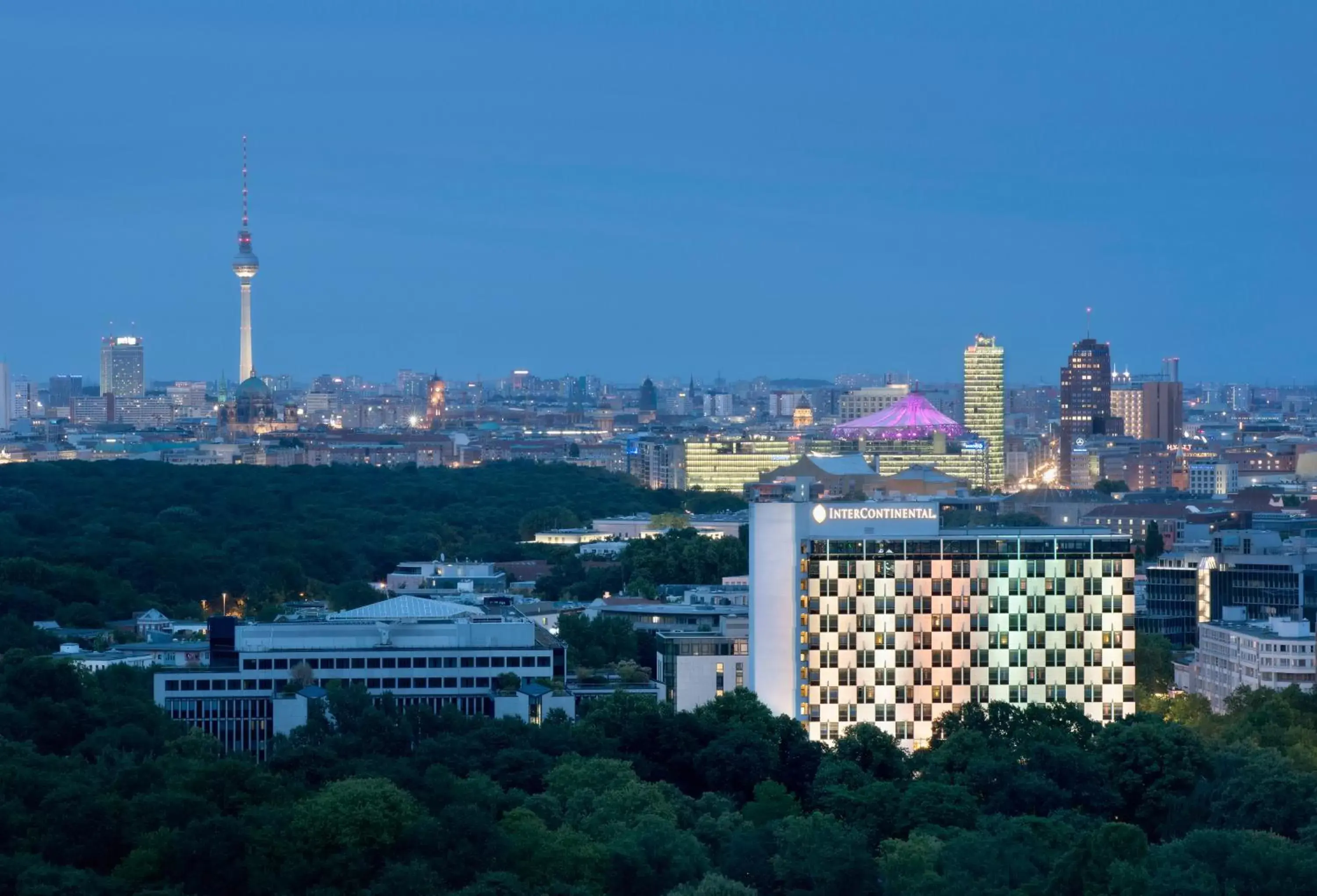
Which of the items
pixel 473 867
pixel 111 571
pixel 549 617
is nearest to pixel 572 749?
pixel 473 867

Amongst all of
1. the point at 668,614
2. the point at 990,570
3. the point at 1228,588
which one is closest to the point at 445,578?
the point at 668,614

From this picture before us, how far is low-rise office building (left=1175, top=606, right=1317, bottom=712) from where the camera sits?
77688 millimetres

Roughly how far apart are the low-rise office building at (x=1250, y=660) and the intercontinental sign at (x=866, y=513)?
31.7 ft

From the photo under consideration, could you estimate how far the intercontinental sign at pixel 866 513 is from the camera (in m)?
72.0

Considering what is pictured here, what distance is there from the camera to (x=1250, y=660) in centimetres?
7862

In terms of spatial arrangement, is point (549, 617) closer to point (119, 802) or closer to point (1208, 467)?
point (119, 802)

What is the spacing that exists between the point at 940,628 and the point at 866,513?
3.53 metres

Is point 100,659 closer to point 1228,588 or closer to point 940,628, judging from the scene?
point 940,628

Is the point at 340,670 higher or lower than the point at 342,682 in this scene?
higher

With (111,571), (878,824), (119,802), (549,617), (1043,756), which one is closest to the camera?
(119,802)

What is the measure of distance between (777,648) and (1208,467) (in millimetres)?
124852

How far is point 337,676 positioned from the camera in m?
71.4

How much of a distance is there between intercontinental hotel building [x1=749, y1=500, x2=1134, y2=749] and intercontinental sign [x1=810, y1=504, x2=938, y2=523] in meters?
0.84

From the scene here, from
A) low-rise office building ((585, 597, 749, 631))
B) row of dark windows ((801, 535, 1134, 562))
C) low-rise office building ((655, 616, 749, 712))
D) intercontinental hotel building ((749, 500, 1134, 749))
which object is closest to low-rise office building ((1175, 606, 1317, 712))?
intercontinental hotel building ((749, 500, 1134, 749))
